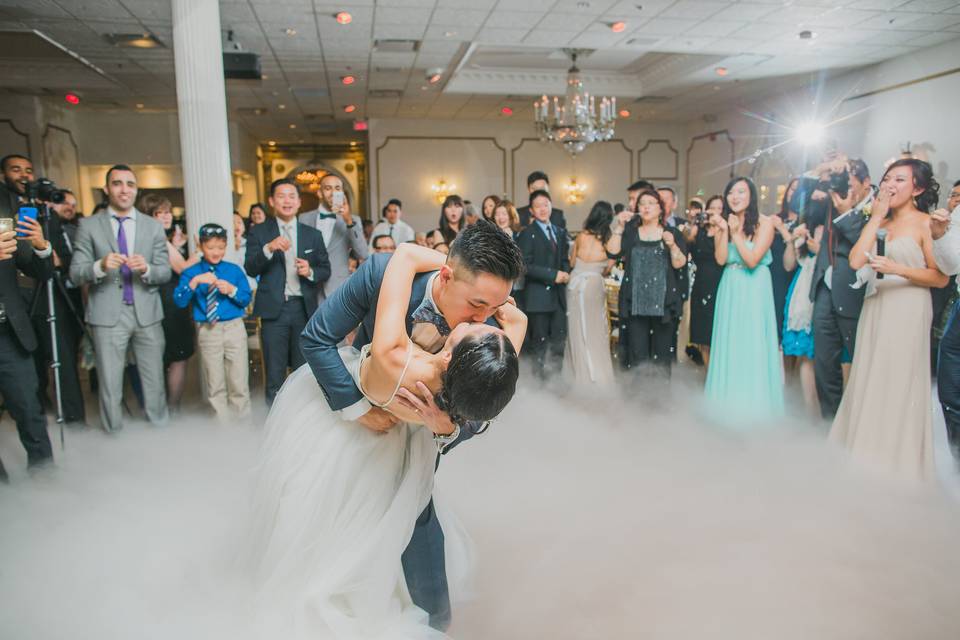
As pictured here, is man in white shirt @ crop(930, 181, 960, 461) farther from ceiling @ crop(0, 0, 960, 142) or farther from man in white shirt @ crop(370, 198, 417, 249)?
man in white shirt @ crop(370, 198, 417, 249)

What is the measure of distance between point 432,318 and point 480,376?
1.05 feet

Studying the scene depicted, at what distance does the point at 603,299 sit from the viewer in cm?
484

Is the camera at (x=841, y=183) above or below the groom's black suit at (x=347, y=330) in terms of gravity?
above

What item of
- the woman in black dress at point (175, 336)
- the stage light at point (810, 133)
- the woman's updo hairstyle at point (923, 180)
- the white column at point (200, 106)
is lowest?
the woman in black dress at point (175, 336)

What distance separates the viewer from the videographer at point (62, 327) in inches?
145

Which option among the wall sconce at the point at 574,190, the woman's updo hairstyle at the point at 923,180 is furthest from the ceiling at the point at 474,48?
the woman's updo hairstyle at the point at 923,180

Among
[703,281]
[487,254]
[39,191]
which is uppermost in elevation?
[39,191]

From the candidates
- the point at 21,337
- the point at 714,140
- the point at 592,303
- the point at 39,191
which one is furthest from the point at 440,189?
the point at 21,337

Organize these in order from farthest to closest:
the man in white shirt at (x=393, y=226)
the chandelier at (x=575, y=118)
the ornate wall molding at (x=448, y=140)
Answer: the ornate wall molding at (x=448, y=140) < the chandelier at (x=575, y=118) < the man in white shirt at (x=393, y=226)

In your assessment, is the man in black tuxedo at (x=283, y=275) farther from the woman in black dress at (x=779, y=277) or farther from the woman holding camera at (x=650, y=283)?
the woman in black dress at (x=779, y=277)

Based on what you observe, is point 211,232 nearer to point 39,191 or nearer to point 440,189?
point 39,191

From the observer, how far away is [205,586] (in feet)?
6.40

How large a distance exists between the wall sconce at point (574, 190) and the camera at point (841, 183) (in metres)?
10.0

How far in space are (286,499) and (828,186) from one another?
3.65m
